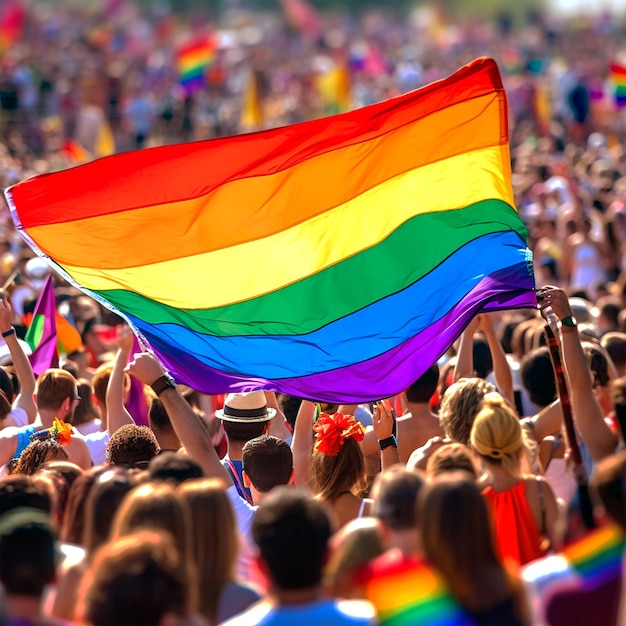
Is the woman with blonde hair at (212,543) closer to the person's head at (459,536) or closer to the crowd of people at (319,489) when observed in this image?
the crowd of people at (319,489)

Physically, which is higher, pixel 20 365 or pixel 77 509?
pixel 20 365

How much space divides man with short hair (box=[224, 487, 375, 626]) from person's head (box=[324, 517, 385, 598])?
0.85 feet

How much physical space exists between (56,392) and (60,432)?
53cm

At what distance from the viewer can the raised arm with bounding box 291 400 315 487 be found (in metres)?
6.25

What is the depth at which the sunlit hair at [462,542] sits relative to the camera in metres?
3.60

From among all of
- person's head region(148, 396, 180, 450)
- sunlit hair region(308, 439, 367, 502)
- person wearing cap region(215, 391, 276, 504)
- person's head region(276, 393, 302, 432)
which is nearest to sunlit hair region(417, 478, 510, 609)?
sunlit hair region(308, 439, 367, 502)

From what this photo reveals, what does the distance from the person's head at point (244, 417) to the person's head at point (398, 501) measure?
7.44 feet

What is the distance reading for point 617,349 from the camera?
23.9 feet

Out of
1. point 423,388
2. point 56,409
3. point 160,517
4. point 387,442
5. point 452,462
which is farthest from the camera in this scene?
point 56,409

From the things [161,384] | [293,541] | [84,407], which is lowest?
[293,541]

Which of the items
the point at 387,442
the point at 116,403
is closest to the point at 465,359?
the point at 387,442

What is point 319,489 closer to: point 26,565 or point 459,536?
point 459,536

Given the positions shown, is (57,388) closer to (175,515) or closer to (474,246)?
(474,246)

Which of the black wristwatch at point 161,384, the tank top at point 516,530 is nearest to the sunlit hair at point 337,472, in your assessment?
the black wristwatch at point 161,384
